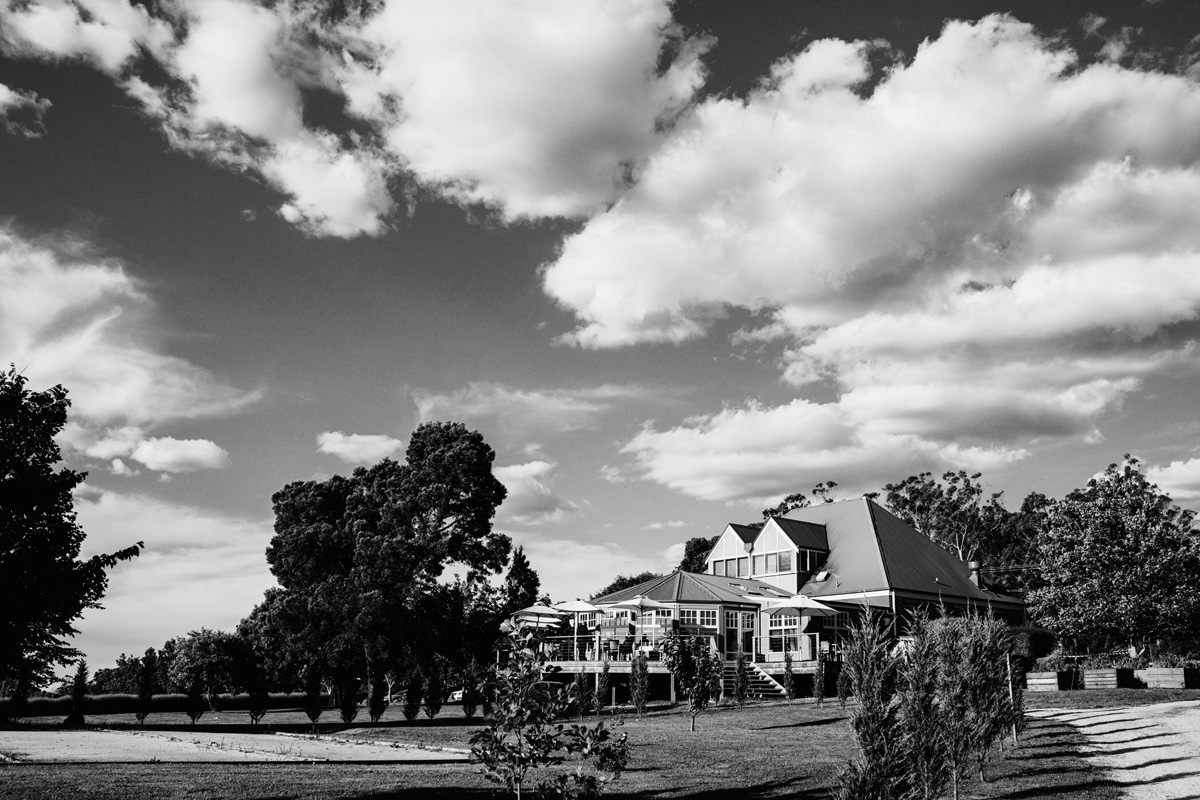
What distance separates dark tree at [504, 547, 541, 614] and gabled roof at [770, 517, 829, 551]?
17994 mm

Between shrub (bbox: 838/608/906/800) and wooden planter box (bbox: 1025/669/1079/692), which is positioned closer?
shrub (bbox: 838/608/906/800)

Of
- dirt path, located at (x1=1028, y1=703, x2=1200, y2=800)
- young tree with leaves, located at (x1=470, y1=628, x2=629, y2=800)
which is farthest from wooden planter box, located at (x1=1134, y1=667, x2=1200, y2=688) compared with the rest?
young tree with leaves, located at (x1=470, y1=628, x2=629, y2=800)

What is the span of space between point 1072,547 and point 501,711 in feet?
139

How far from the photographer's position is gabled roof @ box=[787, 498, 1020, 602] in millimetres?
54844

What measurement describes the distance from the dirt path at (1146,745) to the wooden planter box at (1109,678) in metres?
5.69

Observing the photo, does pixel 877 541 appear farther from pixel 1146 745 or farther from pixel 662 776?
pixel 662 776

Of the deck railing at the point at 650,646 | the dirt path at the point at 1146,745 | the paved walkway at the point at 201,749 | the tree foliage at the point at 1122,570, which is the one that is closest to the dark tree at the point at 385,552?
the deck railing at the point at 650,646

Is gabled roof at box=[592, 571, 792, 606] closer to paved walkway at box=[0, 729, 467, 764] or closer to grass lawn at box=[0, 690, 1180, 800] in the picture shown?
paved walkway at box=[0, 729, 467, 764]

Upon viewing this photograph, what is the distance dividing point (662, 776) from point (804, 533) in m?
44.1

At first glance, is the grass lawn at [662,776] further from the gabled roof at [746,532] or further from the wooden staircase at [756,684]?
the gabled roof at [746,532]

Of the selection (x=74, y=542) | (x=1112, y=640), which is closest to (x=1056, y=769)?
(x=74, y=542)

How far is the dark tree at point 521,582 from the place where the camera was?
46.2 metres

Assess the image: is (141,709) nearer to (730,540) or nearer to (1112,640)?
(730,540)

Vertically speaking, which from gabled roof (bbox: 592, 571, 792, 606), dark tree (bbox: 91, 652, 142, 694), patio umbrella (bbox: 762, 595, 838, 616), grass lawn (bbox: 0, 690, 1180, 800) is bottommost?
dark tree (bbox: 91, 652, 142, 694)
